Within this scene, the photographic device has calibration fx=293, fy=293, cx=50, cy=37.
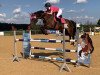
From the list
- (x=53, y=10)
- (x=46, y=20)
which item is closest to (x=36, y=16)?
(x=46, y=20)

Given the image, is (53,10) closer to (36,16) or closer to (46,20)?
(46,20)

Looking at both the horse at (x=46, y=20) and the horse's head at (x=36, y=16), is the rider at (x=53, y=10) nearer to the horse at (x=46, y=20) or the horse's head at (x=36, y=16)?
the horse at (x=46, y=20)

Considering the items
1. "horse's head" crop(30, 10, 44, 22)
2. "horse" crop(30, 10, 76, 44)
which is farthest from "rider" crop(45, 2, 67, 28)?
"horse's head" crop(30, 10, 44, 22)

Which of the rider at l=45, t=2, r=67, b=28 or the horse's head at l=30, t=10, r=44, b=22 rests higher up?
the rider at l=45, t=2, r=67, b=28

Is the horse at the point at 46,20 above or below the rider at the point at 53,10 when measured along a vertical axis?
below

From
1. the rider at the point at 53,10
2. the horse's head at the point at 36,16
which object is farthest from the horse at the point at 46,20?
the rider at the point at 53,10

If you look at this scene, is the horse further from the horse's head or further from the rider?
the rider

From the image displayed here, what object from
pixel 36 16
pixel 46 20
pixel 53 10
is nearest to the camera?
pixel 36 16

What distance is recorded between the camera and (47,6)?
10.3 m

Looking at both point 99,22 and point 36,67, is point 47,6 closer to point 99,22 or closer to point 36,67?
point 36,67

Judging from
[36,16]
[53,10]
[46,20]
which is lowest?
[46,20]

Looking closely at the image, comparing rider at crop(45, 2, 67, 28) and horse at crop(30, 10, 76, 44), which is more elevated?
rider at crop(45, 2, 67, 28)

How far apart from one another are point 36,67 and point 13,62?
54.6 inches

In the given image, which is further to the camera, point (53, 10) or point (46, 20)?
point (53, 10)
